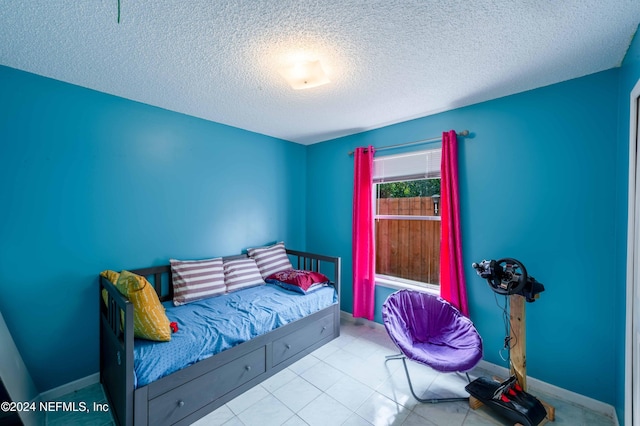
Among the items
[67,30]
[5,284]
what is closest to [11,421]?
[5,284]

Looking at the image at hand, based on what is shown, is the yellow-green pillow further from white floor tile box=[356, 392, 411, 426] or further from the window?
the window

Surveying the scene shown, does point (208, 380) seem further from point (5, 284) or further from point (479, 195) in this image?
point (479, 195)

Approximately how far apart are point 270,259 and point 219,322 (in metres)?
1.26

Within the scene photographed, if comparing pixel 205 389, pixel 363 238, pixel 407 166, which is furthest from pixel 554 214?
pixel 205 389

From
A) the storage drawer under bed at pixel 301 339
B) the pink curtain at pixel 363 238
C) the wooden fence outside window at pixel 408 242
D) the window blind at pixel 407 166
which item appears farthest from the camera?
the pink curtain at pixel 363 238

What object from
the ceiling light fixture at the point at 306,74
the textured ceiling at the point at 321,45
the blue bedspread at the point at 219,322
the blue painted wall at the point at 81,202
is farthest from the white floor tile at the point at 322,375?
the textured ceiling at the point at 321,45

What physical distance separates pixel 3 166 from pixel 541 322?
163 inches

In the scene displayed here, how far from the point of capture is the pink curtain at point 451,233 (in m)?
2.46

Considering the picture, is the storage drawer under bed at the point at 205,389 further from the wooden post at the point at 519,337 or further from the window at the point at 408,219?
the wooden post at the point at 519,337

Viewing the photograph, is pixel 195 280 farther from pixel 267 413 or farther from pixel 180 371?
pixel 267 413

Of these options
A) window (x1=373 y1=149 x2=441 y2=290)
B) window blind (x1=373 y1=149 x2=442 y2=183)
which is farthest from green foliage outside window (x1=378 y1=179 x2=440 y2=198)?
window blind (x1=373 y1=149 x2=442 y2=183)

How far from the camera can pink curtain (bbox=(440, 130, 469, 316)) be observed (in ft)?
8.09

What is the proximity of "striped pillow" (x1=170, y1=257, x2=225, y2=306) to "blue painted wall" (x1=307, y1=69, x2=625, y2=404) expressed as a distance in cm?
245

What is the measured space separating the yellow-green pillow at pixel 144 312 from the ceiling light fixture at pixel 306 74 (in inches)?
66.7
